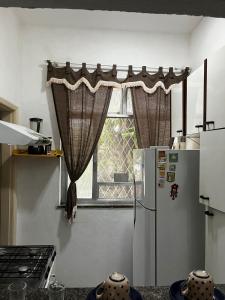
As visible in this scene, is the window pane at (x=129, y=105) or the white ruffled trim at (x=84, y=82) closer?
the white ruffled trim at (x=84, y=82)

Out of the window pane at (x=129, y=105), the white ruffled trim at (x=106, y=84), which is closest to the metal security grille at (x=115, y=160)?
the window pane at (x=129, y=105)

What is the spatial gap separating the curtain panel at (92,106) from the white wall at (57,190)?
139 mm


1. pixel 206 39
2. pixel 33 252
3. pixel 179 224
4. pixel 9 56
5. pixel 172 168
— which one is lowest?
pixel 33 252

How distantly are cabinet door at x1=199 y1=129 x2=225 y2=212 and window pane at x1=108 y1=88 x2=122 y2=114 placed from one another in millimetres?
1326

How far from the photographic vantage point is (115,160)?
295 centimetres

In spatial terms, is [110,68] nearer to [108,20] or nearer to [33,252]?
[108,20]

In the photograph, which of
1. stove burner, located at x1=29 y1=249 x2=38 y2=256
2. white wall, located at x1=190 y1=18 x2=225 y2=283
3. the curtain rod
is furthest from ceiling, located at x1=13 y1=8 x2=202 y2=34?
stove burner, located at x1=29 y1=249 x2=38 y2=256

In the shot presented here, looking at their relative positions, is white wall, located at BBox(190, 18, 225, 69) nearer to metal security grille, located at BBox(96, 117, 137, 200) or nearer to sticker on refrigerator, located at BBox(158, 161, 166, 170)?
metal security grille, located at BBox(96, 117, 137, 200)

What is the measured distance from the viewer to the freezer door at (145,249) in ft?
6.82

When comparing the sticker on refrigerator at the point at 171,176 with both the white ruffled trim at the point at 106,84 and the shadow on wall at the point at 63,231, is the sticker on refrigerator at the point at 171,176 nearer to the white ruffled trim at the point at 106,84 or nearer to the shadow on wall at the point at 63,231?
the white ruffled trim at the point at 106,84

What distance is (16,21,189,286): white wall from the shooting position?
9.23 feet

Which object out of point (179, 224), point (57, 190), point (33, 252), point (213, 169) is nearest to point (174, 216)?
point (179, 224)

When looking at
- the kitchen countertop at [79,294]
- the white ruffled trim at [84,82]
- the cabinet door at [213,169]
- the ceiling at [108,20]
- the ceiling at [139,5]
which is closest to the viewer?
the ceiling at [139,5]

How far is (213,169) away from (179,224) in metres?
0.60
